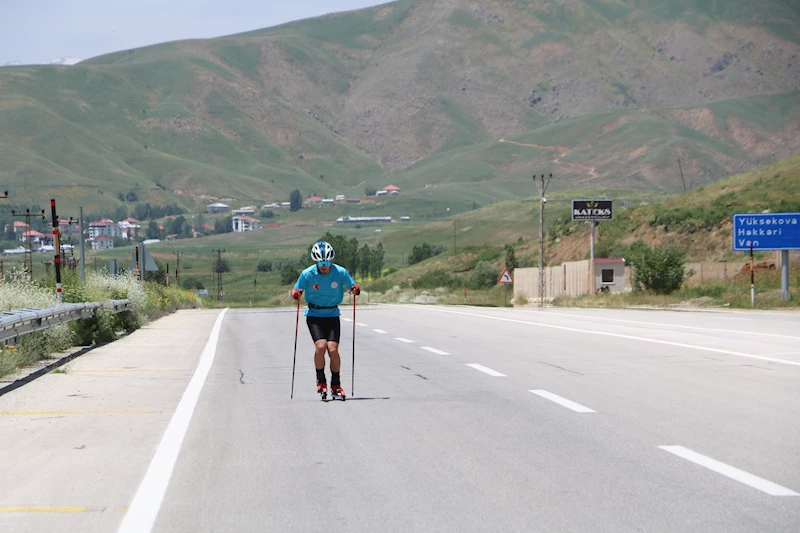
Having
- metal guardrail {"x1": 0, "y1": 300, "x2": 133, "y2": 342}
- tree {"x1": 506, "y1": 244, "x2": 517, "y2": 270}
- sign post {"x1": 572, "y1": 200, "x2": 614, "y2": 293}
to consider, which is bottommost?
metal guardrail {"x1": 0, "y1": 300, "x2": 133, "y2": 342}

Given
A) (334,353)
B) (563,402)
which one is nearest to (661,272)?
(563,402)

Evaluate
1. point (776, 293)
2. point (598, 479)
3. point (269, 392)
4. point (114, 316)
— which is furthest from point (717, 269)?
point (598, 479)

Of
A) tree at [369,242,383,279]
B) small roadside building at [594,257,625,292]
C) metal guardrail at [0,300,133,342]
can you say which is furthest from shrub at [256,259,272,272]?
metal guardrail at [0,300,133,342]

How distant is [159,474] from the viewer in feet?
25.3

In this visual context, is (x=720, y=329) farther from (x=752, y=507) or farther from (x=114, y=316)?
(x=752, y=507)

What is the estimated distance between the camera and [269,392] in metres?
12.7

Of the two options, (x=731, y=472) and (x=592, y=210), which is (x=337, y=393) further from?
(x=592, y=210)

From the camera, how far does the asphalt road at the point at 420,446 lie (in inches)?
252

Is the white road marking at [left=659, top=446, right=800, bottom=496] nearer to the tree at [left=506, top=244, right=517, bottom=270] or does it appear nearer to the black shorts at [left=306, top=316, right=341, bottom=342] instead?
the black shorts at [left=306, top=316, right=341, bottom=342]

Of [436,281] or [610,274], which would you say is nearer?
[610,274]

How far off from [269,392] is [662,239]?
66.9 meters

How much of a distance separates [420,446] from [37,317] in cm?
918

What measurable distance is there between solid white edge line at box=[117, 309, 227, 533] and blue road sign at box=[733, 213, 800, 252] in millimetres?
31762

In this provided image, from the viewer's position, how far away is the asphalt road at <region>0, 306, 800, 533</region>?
21.0ft
